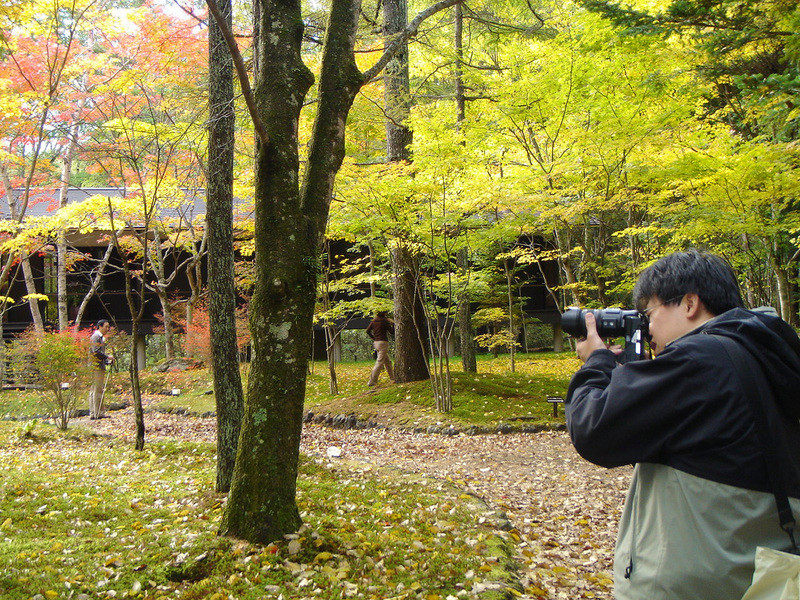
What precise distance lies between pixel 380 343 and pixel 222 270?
23.3 feet

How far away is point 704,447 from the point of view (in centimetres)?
133

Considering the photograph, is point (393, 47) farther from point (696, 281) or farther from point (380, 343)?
point (380, 343)

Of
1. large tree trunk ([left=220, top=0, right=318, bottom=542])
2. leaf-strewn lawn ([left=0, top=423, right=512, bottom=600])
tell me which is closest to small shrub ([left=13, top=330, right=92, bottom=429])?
leaf-strewn lawn ([left=0, top=423, right=512, bottom=600])

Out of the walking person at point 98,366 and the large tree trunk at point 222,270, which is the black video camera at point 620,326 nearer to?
the large tree trunk at point 222,270

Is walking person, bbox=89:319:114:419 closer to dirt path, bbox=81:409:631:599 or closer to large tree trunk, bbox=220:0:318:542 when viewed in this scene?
A: dirt path, bbox=81:409:631:599

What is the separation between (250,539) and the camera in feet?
10.9

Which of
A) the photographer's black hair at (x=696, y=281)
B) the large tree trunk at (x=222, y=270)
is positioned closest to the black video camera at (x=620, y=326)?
the photographer's black hair at (x=696, y=281)

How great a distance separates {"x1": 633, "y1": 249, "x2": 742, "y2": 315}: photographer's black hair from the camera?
1.52m

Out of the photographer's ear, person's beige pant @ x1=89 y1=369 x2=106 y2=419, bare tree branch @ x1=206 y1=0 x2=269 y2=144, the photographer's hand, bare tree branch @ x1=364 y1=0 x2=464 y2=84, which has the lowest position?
person's beige pant @ x1=89 y1=369 x2=106 y2=419

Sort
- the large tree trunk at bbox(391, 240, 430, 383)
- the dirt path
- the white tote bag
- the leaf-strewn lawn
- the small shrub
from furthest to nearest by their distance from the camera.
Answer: the large tree trunk at bbox(391, 240, 430, 383), the small shrub, the dirt path, the leaf-strewn lawn, the white tote bag

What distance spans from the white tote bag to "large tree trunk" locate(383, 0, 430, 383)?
9020 millimetres

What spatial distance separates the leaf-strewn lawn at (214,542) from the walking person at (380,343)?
5834 mm

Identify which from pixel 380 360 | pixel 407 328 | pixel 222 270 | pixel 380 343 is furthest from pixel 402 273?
pixel 222 270

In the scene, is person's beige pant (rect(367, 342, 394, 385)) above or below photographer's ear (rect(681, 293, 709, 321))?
below
